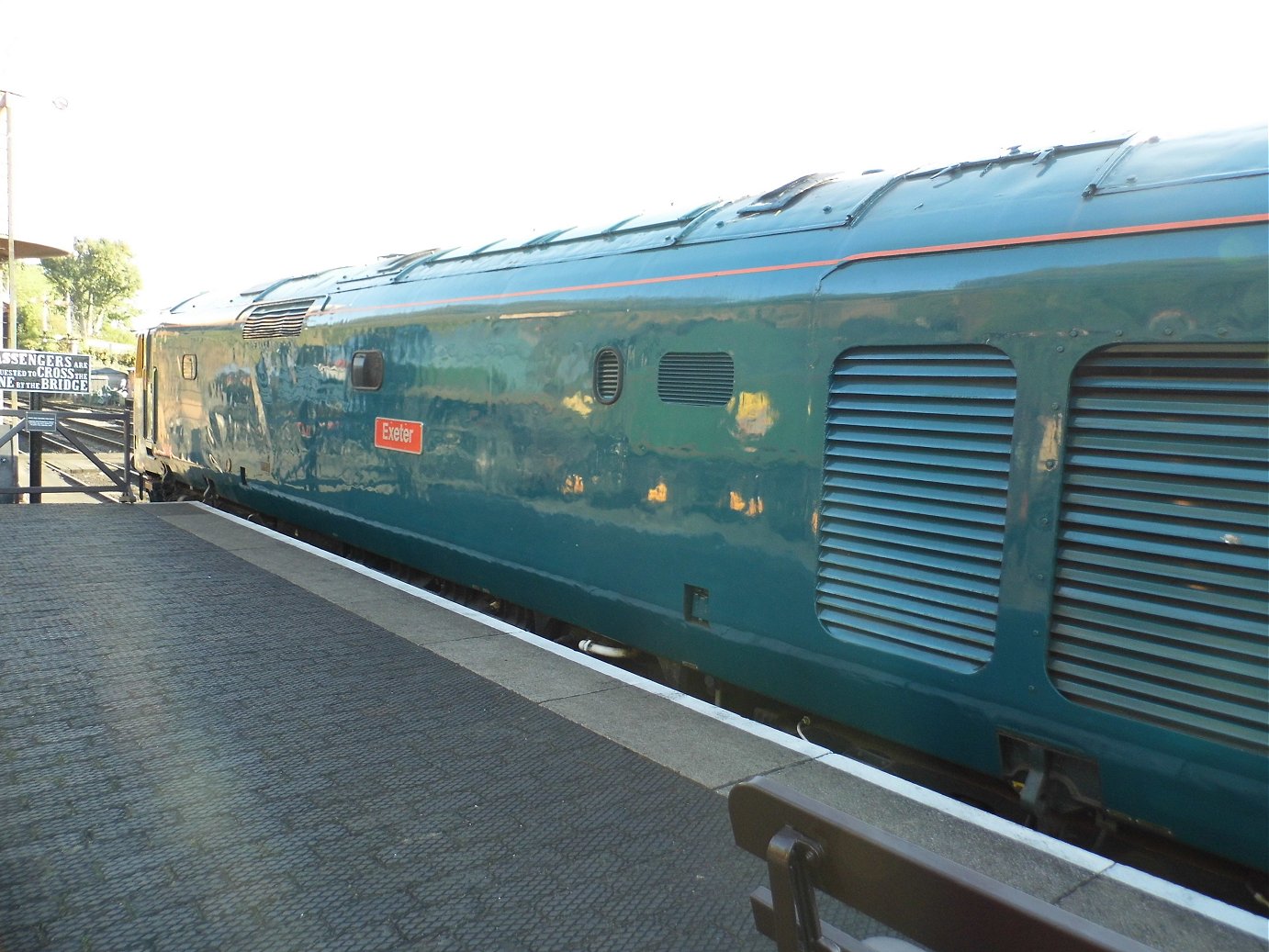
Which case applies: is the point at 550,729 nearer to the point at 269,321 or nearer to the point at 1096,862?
the point at 1096,862

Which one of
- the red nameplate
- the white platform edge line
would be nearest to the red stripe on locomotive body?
the red nameplate

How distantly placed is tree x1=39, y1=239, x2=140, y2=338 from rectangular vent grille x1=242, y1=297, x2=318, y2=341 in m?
60.2

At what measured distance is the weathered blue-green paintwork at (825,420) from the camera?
2.83m

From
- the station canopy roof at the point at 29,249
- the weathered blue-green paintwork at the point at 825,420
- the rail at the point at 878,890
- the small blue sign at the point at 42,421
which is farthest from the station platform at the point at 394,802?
the station canopy roof at the point at 29,249

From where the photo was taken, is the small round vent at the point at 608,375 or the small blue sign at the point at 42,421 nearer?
the small round vent at the point at 608,375

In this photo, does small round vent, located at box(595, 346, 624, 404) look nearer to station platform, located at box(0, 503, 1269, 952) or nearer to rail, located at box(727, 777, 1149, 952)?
station platform, located at box(0, 503, 1269, 952)

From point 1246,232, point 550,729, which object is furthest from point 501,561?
point 1246,232

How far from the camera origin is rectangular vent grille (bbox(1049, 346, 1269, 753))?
265cm

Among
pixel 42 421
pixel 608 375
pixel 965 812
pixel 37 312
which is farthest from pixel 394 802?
pixel 37 312

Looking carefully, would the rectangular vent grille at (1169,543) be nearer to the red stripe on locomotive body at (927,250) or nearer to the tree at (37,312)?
the red stripe on locomotive body at (927,250)

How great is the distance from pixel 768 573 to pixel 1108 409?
156 cm

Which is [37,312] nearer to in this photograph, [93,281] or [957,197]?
→ [93,281]

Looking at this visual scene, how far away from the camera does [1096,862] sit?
2.83 metres

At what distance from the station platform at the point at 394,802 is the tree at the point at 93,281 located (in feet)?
213
